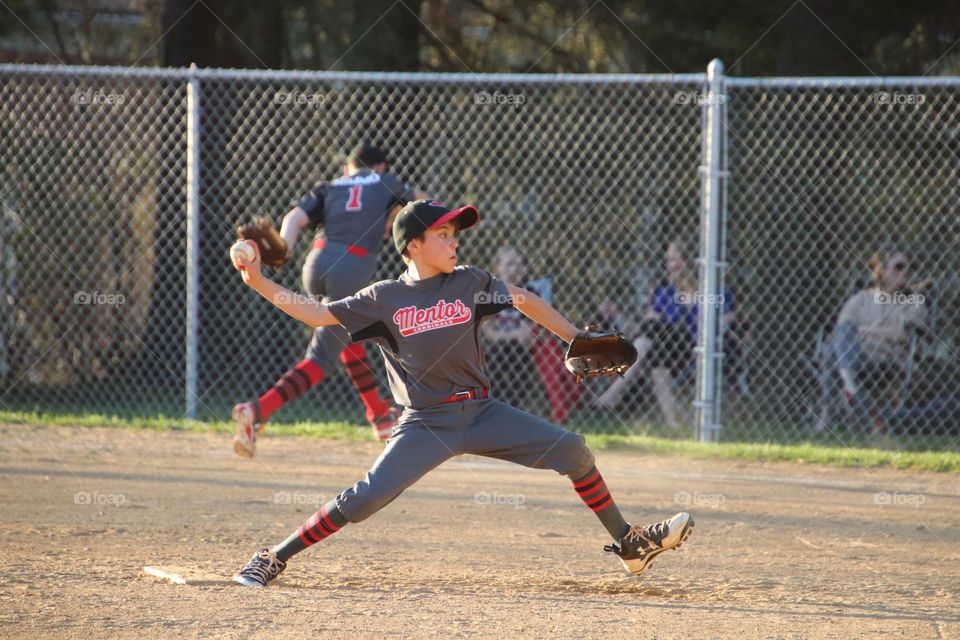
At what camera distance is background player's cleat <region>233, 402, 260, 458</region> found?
6688mm

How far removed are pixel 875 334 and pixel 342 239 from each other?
4.20 meters

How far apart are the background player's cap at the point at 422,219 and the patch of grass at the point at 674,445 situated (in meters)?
3.97

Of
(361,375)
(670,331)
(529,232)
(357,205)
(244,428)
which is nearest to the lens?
(244,428)

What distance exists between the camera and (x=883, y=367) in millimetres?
8438

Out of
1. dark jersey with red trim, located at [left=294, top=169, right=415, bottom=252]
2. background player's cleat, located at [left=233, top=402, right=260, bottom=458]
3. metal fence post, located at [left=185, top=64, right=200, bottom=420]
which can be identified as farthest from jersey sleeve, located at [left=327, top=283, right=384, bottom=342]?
metal fence post, located at [left=185, top=64, right=200, bottom=420]

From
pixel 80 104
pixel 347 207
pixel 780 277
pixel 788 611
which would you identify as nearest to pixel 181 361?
pixel 80 104

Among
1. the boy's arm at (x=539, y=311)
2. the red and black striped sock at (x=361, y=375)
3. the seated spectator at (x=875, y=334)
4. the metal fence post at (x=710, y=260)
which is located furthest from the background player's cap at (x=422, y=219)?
the seated spectator at (x=875, y=334)

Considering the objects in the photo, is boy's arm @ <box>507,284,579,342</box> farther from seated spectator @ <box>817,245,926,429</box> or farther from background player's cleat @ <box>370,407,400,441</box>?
seated spectator @ <box>817,245,926,429</box>

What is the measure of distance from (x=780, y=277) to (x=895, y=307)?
101cm

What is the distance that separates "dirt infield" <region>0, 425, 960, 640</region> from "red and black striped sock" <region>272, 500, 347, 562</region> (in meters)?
0.14

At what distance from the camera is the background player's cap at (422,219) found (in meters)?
4.19

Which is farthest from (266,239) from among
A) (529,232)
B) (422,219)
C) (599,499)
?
(529,232)

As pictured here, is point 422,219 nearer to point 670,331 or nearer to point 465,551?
point 465,551

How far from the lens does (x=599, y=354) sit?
421 centimetres
